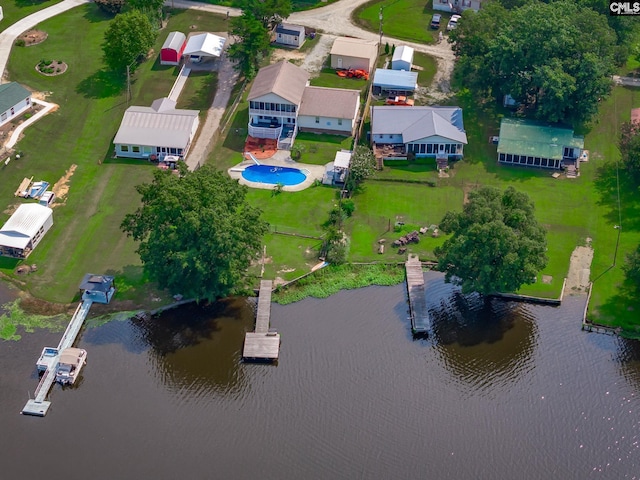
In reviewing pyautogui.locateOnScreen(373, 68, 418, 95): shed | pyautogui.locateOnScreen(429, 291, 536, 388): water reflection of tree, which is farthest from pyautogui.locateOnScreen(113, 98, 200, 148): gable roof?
pyautogui.locateOnScreen(429, 291, 536, 388): water reflection of tree

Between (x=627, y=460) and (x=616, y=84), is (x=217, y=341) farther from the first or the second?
(x=616, y=84)

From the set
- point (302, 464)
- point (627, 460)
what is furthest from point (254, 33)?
point (627, 460)

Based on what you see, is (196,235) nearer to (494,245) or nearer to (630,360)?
(494,245)

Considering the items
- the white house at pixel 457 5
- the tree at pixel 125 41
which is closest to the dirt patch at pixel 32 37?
the tree at pixel 125 41

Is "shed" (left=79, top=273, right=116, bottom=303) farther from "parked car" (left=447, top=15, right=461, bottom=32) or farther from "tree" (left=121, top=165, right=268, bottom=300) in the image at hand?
"parked car" (left=447, top=15, right=461, bottom=32)

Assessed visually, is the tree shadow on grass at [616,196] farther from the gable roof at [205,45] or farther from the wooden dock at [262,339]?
the gable roof at [205,45]

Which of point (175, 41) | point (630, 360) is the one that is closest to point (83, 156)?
point (175, 41)

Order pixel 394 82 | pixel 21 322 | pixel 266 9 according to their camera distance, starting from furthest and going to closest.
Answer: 1. pixel 266 9
2. pixel 394 82
3. pixel 21 322
